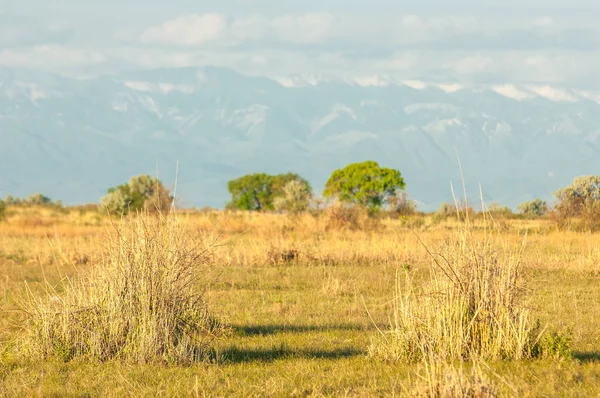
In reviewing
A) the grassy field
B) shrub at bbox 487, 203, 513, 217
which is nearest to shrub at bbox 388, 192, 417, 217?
shrub at bbox 487, 203, 513, 217

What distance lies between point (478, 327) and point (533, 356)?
2.29ft

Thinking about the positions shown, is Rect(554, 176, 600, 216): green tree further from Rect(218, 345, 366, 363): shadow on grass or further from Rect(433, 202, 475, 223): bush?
Rect(218, 345, 366, 363): shadow on grass

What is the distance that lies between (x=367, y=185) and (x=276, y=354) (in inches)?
1188

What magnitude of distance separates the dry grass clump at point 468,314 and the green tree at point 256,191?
5519 centimetres

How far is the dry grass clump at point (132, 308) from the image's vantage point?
10273 mm

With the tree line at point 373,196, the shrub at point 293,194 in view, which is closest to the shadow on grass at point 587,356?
the tree line at point 373,196

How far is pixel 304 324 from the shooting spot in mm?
13141

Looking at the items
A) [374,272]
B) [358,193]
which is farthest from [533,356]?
[358,193]

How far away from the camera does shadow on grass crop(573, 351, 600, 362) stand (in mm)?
10206

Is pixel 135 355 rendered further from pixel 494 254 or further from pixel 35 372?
pixel 494 254

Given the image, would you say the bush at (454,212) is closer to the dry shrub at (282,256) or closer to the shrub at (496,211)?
the shrub at (496,211)

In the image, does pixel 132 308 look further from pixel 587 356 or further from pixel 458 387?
pixel 587 356

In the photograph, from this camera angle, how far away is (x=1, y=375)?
9.77m

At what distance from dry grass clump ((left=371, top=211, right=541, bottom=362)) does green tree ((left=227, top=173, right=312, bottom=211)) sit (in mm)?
55189
